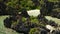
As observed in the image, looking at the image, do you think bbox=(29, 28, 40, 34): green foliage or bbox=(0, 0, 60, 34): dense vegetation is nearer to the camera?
bbox=(29, 28, 40, 34): green foliage

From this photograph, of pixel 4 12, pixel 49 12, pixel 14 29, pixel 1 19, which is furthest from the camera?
pixel 49 12

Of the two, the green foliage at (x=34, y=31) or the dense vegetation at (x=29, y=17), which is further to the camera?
the dense vegetation at (x=29, y=17)

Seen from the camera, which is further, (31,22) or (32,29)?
(31,22)

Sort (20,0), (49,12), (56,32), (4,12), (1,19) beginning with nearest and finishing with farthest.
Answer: (56,32), (1,19), (4,12), (49,12), (20,0)

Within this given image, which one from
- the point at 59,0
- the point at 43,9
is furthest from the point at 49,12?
the point at 59,0

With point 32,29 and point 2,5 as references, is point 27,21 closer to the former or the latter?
point 32,29

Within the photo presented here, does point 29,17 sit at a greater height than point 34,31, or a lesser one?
lesser

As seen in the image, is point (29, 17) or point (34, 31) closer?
point (34, 31)

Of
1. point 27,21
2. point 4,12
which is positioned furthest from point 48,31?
point 4,12
